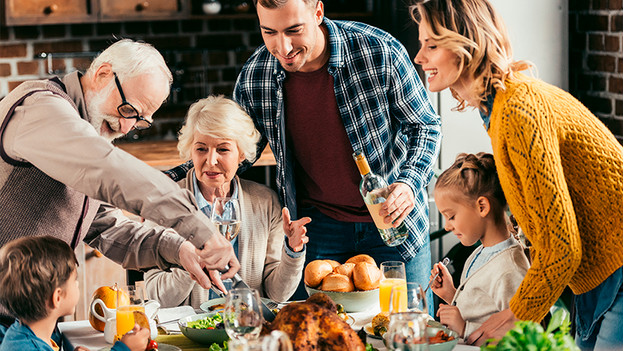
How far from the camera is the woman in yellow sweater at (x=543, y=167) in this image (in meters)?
1.64

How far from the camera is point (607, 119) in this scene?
342 centimetres

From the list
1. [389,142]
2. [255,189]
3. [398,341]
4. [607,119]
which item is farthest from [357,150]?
[607,119]

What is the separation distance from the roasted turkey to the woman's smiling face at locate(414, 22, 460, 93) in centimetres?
63

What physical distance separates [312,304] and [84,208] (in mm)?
717

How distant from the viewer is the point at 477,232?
2.17 metres

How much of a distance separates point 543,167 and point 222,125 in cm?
→ 117

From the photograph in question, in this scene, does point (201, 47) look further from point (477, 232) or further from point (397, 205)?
point (477, 232)

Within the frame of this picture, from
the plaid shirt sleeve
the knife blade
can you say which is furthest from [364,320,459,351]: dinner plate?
the plaid shirt sleeve

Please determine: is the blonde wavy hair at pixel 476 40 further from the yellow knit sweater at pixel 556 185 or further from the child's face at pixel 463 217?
the child's face at pixel 463 217

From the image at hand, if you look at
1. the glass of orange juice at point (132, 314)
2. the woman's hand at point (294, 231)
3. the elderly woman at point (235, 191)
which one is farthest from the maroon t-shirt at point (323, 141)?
→ the glass of orange juice at point (132, 314)

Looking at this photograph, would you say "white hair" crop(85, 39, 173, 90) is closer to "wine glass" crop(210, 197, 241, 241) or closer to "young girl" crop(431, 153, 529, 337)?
"wine glass" crop(210, 197, 241, 241)

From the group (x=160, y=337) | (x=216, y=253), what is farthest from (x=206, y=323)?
(x=216, y=253)

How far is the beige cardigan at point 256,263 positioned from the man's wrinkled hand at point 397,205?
355mm

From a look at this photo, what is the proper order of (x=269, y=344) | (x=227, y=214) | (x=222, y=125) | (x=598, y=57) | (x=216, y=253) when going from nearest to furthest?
(x=269, y=344), (x=216, y=253), (x=227, y=214), (x=222, y=125), (x=598, y=57)
